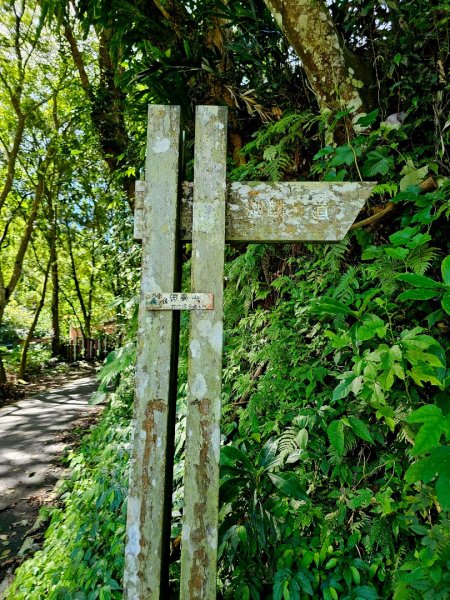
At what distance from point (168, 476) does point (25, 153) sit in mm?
12290

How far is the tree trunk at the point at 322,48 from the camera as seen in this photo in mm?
2215

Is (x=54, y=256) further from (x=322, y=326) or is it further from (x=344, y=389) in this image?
(x=344, y=389)

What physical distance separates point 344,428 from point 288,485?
40 centimetres

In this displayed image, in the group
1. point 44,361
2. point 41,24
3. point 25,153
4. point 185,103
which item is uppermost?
point 25,153

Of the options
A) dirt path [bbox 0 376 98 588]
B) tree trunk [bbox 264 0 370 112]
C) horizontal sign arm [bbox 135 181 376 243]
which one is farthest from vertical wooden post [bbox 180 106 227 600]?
dirt path [bbox 0 376 98 588]

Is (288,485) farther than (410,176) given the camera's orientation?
No

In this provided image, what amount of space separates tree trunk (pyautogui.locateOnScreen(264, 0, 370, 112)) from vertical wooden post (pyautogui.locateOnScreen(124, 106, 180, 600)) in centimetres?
116

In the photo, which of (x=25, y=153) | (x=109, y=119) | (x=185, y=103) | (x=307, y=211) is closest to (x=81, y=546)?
(x=307, y=211)

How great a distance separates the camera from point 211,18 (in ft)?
10.5

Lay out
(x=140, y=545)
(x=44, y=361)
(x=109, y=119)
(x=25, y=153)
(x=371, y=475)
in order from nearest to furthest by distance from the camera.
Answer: (x=140, y=545) → (x=371, y=475) → (x=109, y=119) → (x=25, y=153) → (x=44, y=361)

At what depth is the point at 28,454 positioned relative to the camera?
18.5 ft

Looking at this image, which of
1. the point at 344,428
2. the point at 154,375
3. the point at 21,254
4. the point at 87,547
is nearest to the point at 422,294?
the point at 344,428

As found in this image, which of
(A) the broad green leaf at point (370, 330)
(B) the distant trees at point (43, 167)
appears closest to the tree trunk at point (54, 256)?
(B) the distant trees at point (43, 167)

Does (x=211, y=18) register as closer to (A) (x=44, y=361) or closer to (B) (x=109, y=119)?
(B) (x=109, y=119)
